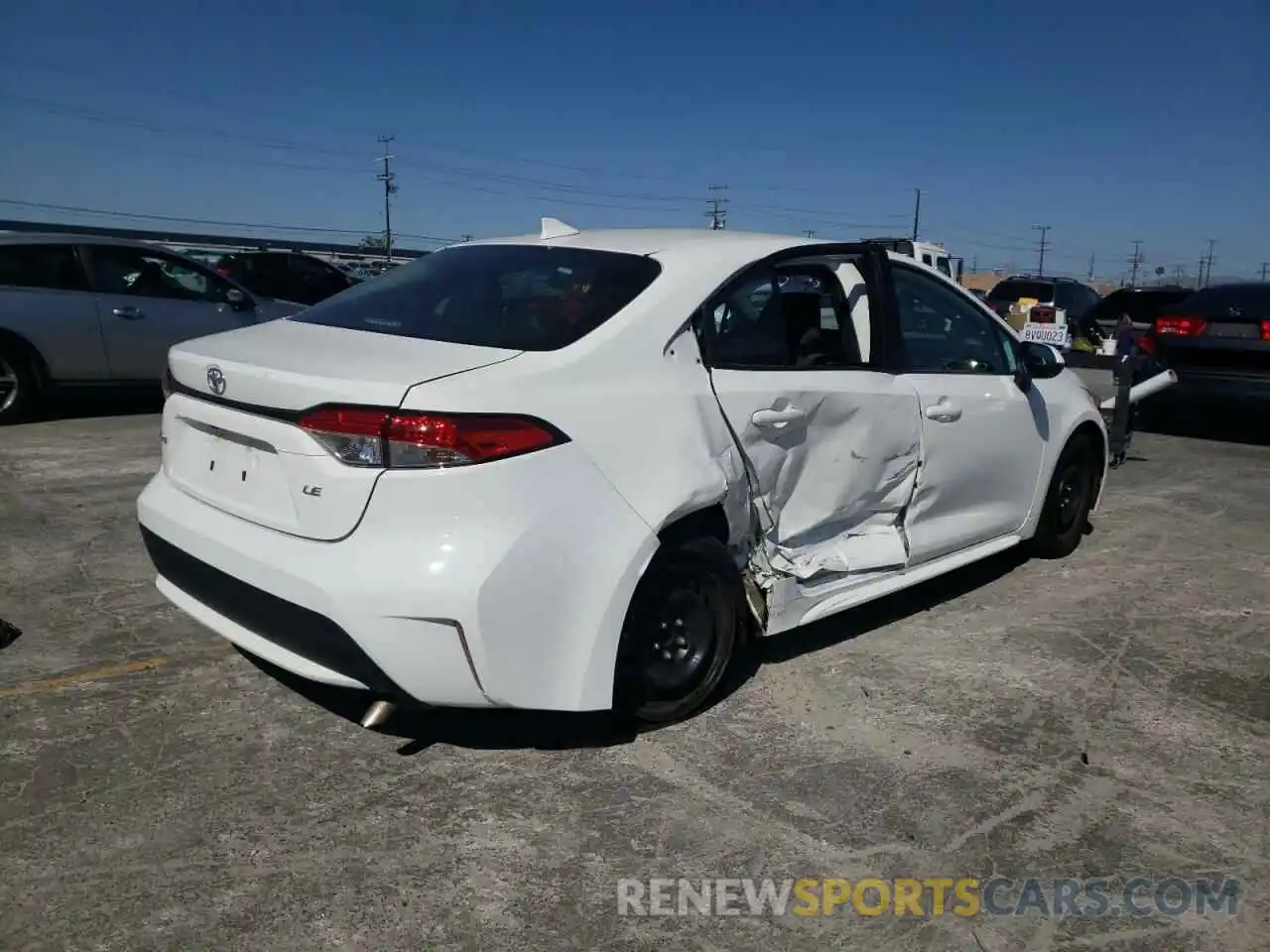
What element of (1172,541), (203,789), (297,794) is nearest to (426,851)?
(297,794)

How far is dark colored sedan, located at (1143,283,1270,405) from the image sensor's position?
9.00m

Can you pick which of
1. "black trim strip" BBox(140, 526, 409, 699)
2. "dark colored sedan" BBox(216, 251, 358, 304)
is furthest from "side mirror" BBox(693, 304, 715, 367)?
"dark colored sedan" BBox(216, 251, 358, 304)

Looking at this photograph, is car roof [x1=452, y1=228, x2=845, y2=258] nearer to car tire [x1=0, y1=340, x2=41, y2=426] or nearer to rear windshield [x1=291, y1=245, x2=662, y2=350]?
rear windshield [x1=291, y1=245, x2=662, y2=350]

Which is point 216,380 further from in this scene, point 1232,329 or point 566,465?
point 1232,329

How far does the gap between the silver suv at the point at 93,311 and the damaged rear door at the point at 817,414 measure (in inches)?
264

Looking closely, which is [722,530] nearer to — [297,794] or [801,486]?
[801,486]

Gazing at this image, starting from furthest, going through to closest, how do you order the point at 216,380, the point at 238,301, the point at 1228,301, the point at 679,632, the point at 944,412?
the point at 1228,301 → the point at 238,301 → the point at 944,412 → the point at 679,632 → the point at 216,380

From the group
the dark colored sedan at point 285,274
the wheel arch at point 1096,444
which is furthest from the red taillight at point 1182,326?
the dark colored sedan at point 285,274

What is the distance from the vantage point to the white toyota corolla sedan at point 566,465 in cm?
266

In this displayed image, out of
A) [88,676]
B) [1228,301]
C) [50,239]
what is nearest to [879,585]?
[88,676]

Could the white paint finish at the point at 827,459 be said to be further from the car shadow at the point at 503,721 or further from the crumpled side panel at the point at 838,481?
the car shadow at the point at 503,721

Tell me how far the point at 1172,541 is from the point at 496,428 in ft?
15.7

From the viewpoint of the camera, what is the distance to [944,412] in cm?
423

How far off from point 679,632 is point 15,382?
736cm
